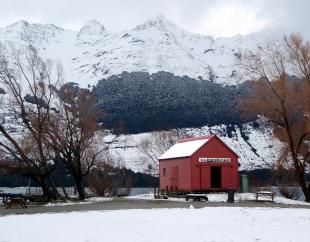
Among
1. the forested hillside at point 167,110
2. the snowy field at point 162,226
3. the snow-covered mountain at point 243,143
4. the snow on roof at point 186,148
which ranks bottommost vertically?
the snowy field at point 162,226

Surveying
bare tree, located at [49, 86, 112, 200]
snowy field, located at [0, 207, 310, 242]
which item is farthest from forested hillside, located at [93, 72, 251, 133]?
snowy field, located at [0, 207, 310, 242]

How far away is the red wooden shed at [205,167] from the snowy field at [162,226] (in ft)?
65.2

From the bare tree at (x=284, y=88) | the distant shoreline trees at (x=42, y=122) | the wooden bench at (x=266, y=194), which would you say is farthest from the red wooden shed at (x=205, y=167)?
the distant shoreline trees at (x=42, y=122)

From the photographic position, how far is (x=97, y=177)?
65.2m

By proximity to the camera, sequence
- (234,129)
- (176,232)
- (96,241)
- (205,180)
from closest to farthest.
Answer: (96,241)
(176,232)
(205,180)
(234,129)

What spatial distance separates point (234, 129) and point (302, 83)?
13922 cm

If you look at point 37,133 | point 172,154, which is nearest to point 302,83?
point 172,154

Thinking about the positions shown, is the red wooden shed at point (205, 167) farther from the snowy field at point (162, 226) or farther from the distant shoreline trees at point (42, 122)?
the snowy field at point (162, 226)

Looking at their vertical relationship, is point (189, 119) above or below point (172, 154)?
above

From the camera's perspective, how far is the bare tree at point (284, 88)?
146ft

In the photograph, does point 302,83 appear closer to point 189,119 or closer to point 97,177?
point 97,177

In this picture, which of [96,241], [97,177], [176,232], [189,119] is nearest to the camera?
[96,241]

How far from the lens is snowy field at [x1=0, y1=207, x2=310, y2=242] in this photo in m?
18.6

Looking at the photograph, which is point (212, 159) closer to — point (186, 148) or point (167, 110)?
point (186, 148)
